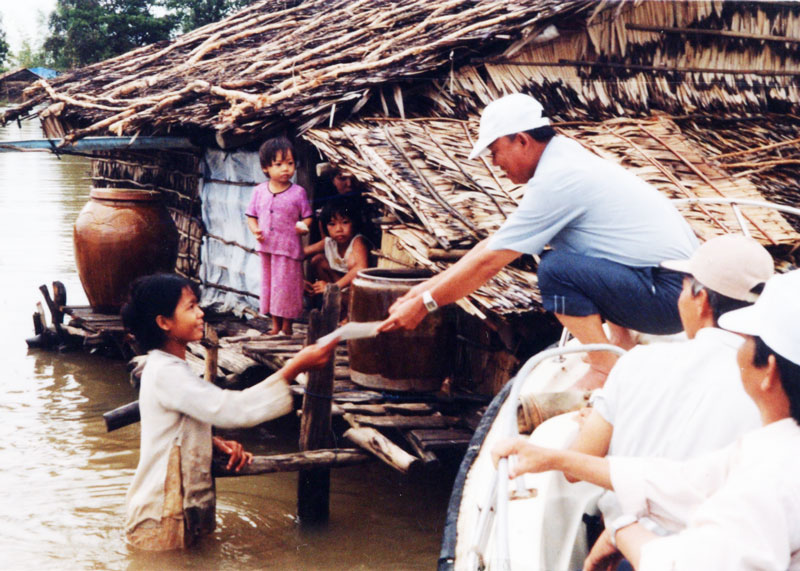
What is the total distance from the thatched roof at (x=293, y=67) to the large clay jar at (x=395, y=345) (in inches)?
80.7

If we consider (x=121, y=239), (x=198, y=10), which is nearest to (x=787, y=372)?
(x=121, y=239)

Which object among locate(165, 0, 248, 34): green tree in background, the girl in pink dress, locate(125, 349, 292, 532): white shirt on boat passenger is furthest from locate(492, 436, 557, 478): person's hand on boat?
locate(165, 0, 248, 34): green tree in background

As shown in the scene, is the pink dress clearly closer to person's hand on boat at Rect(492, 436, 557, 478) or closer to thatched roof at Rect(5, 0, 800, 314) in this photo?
thatched roof at Rect(5, 0, 800, 314)

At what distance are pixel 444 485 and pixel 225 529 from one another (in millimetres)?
1870

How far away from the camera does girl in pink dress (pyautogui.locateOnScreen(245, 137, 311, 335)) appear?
24.9 ft

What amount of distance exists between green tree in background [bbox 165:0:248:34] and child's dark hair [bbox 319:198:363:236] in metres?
25.8

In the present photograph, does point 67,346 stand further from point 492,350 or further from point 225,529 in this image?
point 492,350

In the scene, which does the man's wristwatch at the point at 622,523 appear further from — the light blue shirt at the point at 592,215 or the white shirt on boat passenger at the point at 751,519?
the light blue shirt at the point at 592,215

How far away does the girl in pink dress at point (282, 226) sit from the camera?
7.58 meters

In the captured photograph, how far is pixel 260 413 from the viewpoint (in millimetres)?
4047

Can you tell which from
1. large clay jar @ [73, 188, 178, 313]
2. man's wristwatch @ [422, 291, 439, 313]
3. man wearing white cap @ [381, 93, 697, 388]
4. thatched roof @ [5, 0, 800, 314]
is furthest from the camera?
large clay jar @ [73, 188, 178, 313]

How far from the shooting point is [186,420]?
4230 millimetres

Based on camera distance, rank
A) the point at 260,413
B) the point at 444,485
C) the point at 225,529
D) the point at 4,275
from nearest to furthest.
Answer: the point at 260,413, the point at 225,529, the point at 444,485, the point at 4,275

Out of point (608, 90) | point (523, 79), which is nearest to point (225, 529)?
point (523, 79)
